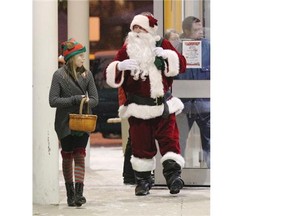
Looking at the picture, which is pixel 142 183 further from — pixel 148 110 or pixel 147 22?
pixel 147 22

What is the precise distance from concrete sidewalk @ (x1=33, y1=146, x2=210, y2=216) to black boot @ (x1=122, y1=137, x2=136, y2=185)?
3.7 inches

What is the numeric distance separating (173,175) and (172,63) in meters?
1.15

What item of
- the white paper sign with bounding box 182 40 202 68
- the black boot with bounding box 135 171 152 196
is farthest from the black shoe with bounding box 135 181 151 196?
the white paper sign with bounding box 182 40 202 68

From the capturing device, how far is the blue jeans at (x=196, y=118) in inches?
484

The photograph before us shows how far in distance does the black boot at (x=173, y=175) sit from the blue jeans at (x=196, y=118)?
96 cm

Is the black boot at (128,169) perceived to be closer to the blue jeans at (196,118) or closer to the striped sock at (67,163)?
the blue jeans at (196,118)

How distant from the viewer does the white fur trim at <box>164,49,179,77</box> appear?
1134 cm

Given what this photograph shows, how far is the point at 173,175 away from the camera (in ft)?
37.6

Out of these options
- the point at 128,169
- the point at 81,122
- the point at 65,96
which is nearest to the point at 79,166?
the point at 81,122

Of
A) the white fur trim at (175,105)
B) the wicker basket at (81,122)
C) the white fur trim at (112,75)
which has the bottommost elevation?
the wicker basket at (81,122)

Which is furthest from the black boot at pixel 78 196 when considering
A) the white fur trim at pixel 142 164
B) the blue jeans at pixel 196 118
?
the blue jeans at pixel 196 118

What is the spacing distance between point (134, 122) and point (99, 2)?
437 inches
